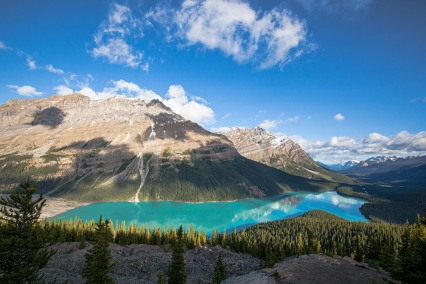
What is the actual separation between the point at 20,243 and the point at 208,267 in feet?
192

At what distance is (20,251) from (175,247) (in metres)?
31.3

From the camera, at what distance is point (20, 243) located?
83.0ft

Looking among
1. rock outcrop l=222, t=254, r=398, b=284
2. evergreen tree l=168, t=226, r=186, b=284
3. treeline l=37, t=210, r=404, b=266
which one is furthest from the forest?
→ rock outcrop l=222, t=254, r=398, b=284

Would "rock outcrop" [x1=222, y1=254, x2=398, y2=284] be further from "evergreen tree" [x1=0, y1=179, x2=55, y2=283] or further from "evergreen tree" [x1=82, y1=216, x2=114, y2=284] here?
"evergreen tree" [x1=0, y1=179, x2=55, y2=283]

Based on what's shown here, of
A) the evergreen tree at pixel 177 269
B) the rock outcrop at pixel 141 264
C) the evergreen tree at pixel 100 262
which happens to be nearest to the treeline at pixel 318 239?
the rock outcrop at pixel 141 264

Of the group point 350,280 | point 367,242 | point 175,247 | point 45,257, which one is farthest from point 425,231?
point 367,242

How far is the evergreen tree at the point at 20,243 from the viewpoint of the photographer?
2462 cm

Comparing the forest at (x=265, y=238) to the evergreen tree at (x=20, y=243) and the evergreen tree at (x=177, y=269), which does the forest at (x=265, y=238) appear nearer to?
the evergreen tree at (x=20, y=243)

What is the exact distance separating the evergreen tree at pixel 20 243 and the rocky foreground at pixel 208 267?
18838 millimetres

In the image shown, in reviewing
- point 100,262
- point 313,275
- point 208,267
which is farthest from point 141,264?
point 313,275

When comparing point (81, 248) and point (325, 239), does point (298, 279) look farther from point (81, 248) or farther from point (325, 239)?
point (325, 239)

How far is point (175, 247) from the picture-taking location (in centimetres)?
5325

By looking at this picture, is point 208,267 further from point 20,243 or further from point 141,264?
point 20,243

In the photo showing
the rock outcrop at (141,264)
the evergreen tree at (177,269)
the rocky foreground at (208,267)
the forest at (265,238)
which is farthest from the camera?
the rock outcrop at (141,264)
